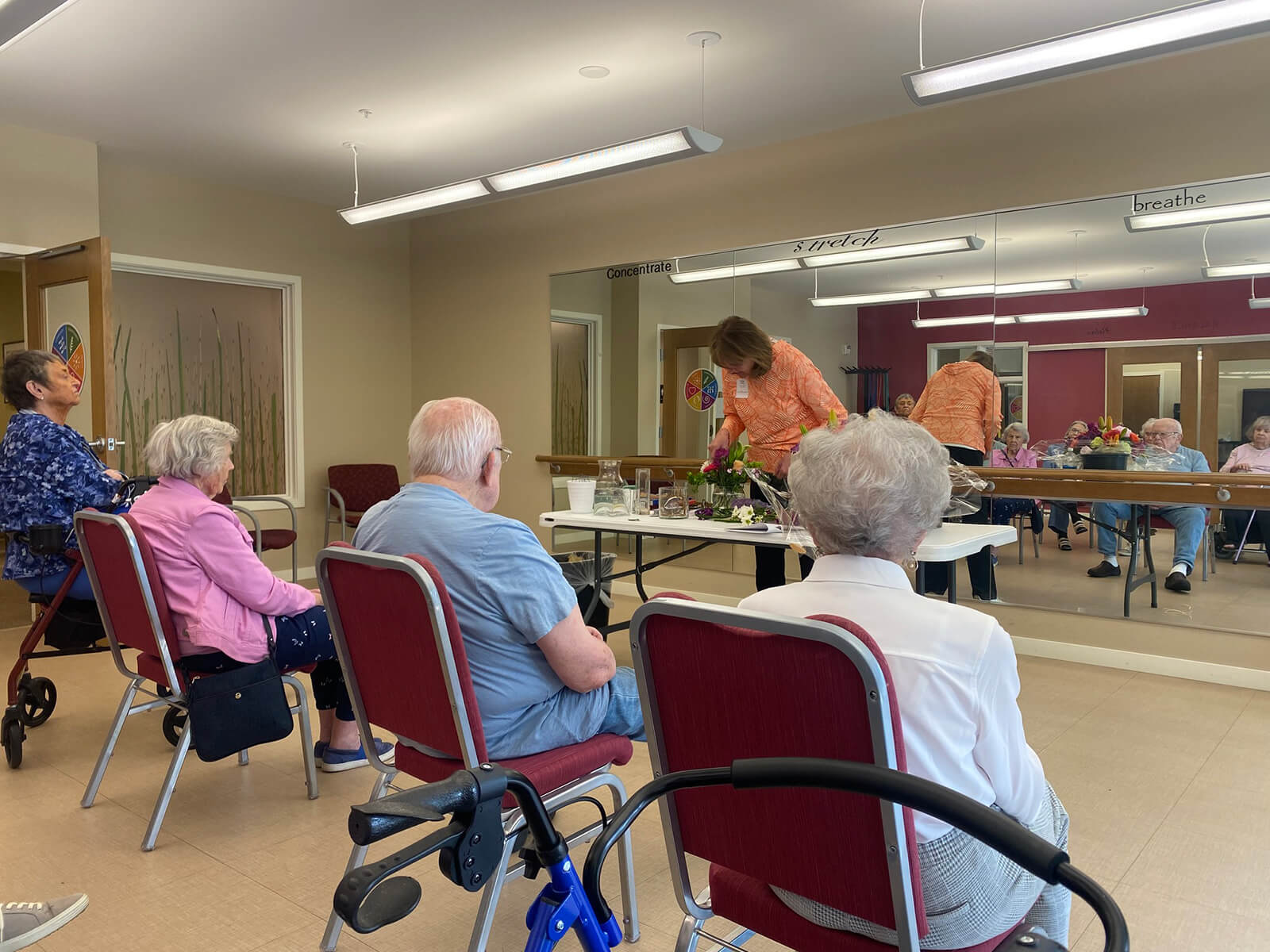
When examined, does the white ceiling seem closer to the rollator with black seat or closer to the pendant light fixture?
the pendant light fixture

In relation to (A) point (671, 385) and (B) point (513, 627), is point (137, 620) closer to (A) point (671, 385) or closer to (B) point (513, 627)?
(B) point (513, 627)

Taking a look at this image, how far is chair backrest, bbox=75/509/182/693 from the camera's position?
2.37 meters

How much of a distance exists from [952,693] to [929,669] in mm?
41

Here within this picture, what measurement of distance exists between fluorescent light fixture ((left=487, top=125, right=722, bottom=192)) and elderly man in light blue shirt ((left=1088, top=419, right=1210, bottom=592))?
2406 millimetres

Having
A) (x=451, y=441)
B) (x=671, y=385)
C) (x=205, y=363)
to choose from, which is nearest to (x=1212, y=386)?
(x=671, y=385)

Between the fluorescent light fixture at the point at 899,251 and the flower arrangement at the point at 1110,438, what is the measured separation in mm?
1053

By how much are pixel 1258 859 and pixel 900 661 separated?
1.93 meters

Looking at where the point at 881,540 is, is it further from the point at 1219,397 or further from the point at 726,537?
the point at 1219,397

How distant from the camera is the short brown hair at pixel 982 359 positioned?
4617mm

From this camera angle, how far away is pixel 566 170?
4500mm

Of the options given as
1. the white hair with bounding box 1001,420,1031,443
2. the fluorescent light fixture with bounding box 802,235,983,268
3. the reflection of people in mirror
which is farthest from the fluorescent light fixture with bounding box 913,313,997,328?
the reflection of people in mirror

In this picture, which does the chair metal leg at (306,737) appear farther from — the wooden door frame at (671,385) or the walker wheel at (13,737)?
the wooden door frame at (671,385)

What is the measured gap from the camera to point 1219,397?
4035mm

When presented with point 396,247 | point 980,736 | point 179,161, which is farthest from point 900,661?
point 396,247
